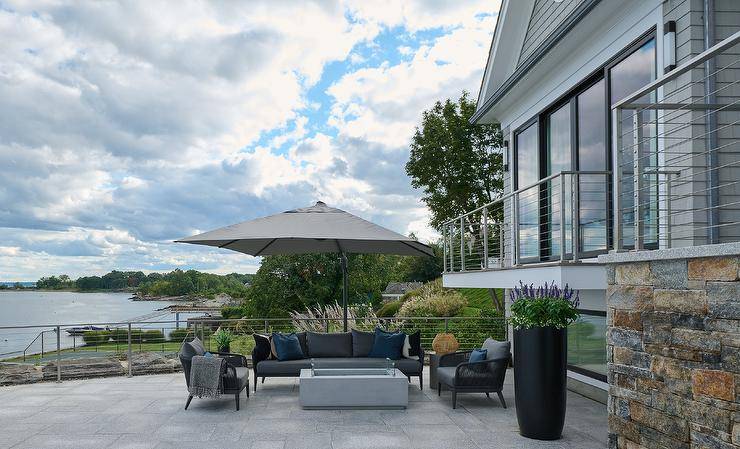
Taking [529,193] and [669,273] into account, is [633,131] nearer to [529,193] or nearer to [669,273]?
[669,273]

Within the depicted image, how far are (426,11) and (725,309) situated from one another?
7662 millimetres

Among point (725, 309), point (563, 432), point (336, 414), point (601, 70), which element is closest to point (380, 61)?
point (601, 70)

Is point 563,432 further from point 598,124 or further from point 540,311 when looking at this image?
point 598,124

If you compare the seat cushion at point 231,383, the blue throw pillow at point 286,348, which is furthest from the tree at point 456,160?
the seat cushion at point 231,383

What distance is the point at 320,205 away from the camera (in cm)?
986

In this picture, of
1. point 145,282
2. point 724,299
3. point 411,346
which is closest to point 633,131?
point 724,299

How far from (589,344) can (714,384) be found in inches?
221

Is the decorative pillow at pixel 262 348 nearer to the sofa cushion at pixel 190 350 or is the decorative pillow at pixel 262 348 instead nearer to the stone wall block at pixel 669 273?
the sofa cushion at pixel 190 350

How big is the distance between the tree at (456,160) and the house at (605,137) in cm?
640

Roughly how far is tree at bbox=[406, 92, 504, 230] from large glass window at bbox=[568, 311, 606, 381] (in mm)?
8897

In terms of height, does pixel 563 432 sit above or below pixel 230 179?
below

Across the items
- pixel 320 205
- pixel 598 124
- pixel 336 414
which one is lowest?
pixel 336 414

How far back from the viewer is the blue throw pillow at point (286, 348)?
9.45m

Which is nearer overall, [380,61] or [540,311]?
[540,311]
